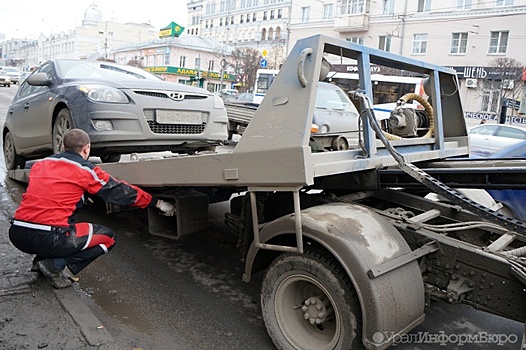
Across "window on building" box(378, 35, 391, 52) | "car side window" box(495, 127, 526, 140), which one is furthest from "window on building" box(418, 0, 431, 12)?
"car side window" box(495, 127, 526, 140)

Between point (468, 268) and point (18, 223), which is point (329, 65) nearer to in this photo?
point (468, 268)

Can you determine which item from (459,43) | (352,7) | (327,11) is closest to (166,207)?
(459,43)

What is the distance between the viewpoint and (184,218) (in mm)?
4078

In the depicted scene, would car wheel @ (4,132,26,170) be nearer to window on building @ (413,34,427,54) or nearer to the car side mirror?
the car side mirror

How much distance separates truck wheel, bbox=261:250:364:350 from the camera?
8.70 ft

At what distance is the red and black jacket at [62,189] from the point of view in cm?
349

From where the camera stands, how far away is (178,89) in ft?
17.8

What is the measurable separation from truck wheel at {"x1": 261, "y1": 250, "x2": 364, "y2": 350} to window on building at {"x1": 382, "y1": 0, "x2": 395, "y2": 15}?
43790mm

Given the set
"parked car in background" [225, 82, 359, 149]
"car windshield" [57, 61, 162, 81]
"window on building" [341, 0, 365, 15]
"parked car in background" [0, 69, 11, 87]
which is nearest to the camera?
"car windshield" [57, 61, 162, 81]

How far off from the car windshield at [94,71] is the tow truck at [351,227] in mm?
2536

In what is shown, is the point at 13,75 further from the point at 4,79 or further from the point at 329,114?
the point at 329,114

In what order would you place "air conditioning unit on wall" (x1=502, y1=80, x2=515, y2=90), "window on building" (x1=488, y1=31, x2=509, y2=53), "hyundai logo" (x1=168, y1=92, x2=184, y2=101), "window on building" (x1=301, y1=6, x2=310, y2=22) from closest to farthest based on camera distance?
"hyundai logo" (x1=168, y1=92, x2=184, y2=101)
"air conditioning unit on wall" (x1=502, y1=80, x2=515, y2=90)
"window on building" (x1=488, y1=31, x2=509, y2=53)
"window on building" (x1=301, y1=6, x2=310, y2=22)

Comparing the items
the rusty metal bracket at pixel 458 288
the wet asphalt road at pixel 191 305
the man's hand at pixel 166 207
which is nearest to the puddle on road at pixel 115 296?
the wet asphalt road at pixel 191 305

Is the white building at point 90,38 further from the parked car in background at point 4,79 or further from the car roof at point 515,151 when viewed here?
the car roof at point 515,151
